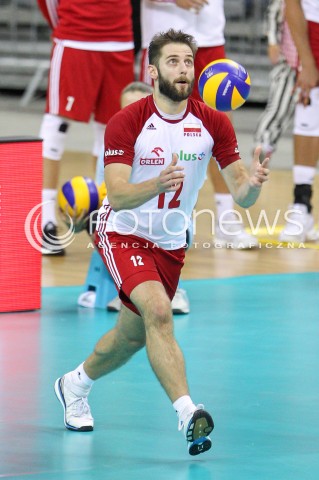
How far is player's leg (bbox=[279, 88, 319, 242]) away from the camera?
10188mm

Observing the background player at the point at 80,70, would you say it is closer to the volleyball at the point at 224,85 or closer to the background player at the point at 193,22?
the background player at the point at 193,22

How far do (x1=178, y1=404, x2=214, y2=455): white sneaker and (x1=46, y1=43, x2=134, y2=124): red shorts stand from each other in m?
4.78

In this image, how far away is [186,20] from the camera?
9734 millimetres

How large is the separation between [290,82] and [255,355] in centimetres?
539

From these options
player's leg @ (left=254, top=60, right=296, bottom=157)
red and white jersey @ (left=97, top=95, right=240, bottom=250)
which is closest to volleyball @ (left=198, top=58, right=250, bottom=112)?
red and white jersey @ (left=97, top=95, right=240, bottom=250)

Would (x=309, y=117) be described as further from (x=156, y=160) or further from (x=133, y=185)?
(x=133, y=185)

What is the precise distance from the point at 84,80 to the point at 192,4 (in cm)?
97

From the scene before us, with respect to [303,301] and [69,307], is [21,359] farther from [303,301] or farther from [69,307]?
[303,301]

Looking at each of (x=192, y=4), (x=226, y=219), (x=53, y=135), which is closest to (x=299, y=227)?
(x=226, y=219)

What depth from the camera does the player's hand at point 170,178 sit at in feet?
17.6

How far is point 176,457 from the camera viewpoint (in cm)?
558

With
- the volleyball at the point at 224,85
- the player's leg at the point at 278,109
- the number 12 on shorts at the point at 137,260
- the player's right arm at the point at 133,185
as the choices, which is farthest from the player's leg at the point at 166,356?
the player's leg at the point at 278,109

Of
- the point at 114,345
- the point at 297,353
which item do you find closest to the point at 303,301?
the point at 297,353

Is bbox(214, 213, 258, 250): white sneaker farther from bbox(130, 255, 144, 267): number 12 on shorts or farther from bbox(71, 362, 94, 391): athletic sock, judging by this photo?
→ bbox(130, 255, 144, 267): number 12 on shorts
